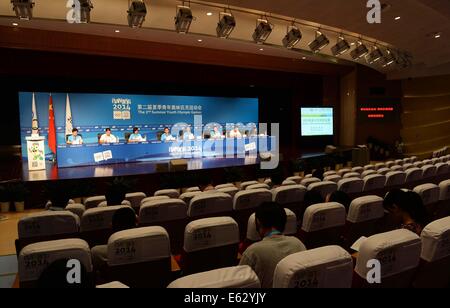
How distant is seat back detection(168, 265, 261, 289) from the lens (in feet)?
4.35

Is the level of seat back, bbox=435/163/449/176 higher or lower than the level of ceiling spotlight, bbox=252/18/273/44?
lower

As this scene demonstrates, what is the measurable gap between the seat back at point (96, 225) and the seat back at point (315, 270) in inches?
75.8

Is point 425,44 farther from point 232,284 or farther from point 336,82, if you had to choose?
point 232,284

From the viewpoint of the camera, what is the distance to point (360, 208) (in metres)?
2.93

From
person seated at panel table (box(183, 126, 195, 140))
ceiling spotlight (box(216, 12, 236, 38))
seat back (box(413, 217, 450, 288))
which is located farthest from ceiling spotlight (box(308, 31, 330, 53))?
seat back (box(413, 217, 450, 288))

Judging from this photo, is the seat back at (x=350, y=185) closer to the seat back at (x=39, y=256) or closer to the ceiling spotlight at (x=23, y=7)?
the seat back at (x=39, y=256)

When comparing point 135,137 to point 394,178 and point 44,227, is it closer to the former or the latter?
point 394,178

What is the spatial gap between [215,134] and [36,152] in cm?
541

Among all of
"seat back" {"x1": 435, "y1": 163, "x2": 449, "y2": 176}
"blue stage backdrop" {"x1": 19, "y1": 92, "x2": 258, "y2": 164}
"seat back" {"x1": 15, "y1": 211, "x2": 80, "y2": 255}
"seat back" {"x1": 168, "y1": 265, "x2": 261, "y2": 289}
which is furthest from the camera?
"blue stage backdrop" {"x1": 19, "y1": 92, "x2": 258, "y2": 164}

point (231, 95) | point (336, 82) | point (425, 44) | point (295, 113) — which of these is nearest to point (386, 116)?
point (336, 82)

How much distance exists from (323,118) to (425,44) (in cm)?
505

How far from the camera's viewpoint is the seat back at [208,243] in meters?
2.23

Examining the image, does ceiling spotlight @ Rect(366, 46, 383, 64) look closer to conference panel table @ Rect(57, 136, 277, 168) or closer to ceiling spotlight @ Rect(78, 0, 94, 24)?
conference panel table @ Rect(57, 136, 277, 168)
